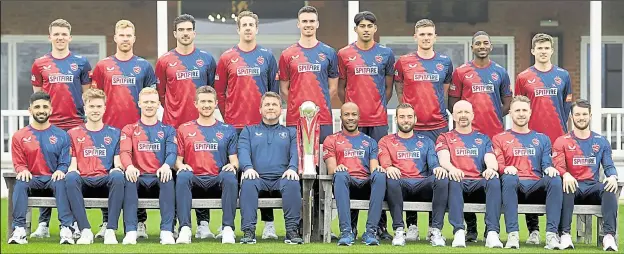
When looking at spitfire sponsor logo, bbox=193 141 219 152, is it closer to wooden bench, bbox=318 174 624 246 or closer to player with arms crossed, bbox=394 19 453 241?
wooden bench, bbox=318 174 624 246

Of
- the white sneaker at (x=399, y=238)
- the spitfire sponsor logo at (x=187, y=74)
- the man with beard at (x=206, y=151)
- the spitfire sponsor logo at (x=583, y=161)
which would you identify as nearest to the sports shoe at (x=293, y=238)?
the man with beard at (x=206, y=151)

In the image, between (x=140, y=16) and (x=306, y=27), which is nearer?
(x=306, y=27)

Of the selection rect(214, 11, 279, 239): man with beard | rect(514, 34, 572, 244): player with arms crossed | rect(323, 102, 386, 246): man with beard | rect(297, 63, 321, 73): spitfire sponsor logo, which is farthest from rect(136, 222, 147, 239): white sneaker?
rect(514, 34, 572, 244): player with arms crossed

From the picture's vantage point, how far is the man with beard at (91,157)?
37.1ft

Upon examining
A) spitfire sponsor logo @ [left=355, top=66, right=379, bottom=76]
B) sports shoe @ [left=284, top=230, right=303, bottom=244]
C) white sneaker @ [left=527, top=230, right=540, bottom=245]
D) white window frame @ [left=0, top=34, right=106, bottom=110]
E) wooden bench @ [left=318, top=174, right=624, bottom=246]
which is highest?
white window frame @ [left=0, top=34, right=106, bottom=110]

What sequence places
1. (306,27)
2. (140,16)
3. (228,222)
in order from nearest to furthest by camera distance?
(228,222) → (306,27) → (140,16)

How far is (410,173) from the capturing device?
11.5 meters

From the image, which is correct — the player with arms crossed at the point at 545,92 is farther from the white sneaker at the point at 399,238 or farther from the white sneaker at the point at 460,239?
the white sneaker at the point at 399,238

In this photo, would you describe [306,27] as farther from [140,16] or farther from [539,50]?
[140,16]

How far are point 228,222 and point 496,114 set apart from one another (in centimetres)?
273

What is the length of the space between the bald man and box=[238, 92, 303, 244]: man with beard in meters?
1.30

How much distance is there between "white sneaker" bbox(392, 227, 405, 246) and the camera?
36.8ft

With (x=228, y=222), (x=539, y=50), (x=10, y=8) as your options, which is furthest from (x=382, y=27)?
(x=228, y=222)

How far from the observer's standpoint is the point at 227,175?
11297 mm
